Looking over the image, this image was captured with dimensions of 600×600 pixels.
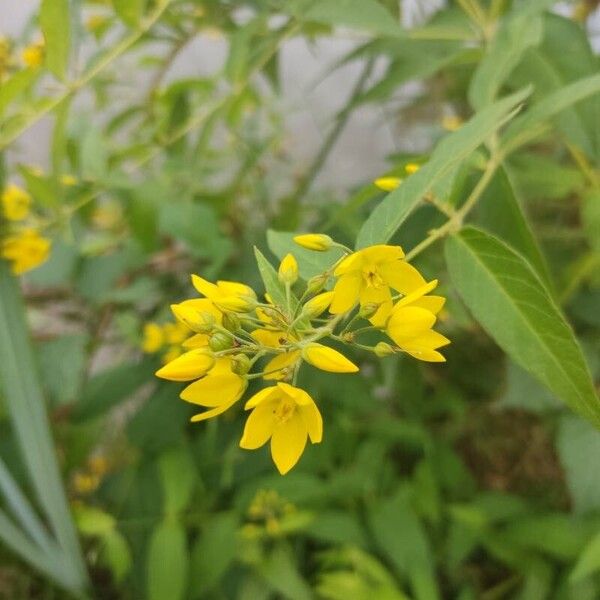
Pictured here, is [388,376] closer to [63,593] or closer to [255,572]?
[255,572]

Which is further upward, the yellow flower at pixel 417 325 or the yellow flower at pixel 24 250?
the yellow flower at pixel 417 325

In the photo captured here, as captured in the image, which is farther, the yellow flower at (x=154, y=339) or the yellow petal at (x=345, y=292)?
the yellow flower at (x=154, y=339)

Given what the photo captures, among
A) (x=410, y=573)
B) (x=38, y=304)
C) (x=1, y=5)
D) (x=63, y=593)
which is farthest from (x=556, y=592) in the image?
(x=1, y=5)

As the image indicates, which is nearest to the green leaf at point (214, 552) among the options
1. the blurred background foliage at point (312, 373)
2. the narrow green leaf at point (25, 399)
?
the blurred background foliage at point (312, 373)

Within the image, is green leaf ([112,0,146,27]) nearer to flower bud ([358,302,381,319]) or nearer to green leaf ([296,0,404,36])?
green leaf ([296,0,404,36])

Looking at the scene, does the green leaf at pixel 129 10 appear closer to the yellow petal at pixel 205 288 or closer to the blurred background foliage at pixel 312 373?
the blurred background foliage at pixel 312 373

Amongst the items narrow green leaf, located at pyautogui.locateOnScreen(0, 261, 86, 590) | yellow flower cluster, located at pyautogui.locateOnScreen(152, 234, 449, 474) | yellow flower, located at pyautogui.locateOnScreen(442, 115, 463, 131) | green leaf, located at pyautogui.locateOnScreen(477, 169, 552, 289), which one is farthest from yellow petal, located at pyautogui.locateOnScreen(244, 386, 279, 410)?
yellow flower, located at pyautogui.locateOnScreen(442, 115, 463, 131)
